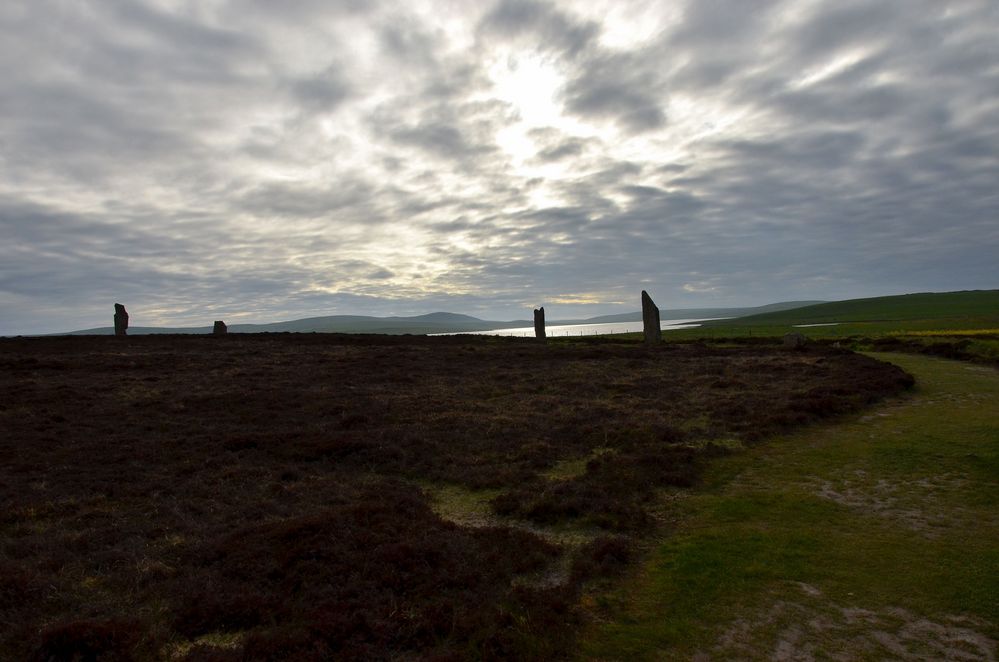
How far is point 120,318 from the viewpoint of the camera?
158 feet

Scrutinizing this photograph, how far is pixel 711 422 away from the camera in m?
15.4

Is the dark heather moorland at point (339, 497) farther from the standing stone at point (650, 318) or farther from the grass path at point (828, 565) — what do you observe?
the standing stone at point (650, 318)

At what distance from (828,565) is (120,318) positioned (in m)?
57.0

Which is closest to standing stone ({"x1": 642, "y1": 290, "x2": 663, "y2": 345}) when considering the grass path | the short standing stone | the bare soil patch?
the short standing stone

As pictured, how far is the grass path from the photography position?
5184 mm

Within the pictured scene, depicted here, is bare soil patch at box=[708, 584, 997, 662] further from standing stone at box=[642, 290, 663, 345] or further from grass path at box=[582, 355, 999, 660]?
Result: standing stone at box=[642, 290, 663, 345]

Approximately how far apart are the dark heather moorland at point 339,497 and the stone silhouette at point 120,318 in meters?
26.0

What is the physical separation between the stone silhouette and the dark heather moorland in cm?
2604

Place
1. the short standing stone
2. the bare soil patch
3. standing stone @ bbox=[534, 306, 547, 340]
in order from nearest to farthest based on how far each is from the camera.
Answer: the bare soil patch
the short standing stone
standing stone @ bbox=[534, 306, 547, 340]

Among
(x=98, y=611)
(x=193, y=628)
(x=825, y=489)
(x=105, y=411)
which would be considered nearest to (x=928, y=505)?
(x=825, y=489)

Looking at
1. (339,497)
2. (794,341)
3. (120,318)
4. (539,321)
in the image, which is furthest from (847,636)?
(120,318)

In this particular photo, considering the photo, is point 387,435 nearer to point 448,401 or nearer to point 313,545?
point 448,401

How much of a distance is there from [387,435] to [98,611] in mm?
8943

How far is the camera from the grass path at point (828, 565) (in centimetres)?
518
